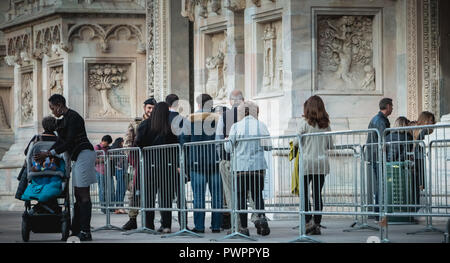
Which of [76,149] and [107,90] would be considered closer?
[76,149]

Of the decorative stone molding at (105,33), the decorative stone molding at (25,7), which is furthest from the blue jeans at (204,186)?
the decorative stone molding at (25,7)

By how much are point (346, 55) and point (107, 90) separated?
9.75 metres

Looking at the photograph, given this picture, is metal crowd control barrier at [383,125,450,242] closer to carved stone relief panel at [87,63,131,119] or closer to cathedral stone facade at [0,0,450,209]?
cathedral stone facade at [0,0,450,209]

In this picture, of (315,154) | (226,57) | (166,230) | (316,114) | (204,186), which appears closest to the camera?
(315,154)

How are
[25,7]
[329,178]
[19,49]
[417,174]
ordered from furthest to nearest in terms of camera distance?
[19,49], [25,7], [329,178], [417,174]

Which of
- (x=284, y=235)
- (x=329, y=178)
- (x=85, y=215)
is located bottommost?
(x=284, y=235)

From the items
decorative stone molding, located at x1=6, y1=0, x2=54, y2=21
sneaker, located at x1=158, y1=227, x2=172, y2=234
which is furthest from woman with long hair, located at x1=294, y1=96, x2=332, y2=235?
decorative stone molding, located at x1=6, y1=0, x2=54, y2=21

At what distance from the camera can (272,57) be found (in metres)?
21.3

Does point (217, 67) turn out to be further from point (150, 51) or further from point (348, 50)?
point (150, 51)

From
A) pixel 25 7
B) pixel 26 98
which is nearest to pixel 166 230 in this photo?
pixel 25 7

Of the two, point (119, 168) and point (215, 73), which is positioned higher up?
point (215, 73)

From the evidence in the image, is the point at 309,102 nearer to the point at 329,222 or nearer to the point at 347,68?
the point at 329,222

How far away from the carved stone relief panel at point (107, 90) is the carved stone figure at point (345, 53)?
932cm
